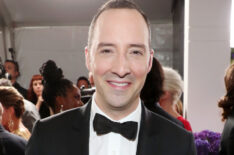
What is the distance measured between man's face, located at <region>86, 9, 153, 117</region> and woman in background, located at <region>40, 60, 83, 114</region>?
182 cm

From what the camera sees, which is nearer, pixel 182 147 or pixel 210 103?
pixel 182 147

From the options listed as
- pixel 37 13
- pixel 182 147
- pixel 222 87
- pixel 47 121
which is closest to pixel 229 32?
pixel 222 87

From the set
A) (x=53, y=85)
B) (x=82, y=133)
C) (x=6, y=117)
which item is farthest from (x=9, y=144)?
(x=53, y=85)

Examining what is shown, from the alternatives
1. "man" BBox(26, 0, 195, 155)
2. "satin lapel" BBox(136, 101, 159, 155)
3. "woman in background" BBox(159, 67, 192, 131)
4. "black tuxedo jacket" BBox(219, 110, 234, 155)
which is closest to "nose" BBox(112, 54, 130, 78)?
"man" BBox(26, 0, 195, 155)

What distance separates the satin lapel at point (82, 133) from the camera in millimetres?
1290

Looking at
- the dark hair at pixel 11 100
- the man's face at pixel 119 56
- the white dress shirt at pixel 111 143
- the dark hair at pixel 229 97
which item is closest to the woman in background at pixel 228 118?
the dark hair at pixel 229 97

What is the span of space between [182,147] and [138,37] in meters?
0.52

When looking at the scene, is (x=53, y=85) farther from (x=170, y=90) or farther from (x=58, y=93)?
(x=170, y=90)

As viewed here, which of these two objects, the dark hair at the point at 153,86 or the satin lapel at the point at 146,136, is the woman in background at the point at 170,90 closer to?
the dark hair at the point at 153,86

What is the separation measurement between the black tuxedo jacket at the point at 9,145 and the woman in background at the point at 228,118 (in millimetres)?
1388

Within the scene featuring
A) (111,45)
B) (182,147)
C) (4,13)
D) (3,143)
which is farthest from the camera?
(4,13)

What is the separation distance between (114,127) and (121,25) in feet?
1.45

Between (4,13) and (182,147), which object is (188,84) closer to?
(182,147)

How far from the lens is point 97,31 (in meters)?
1.26
